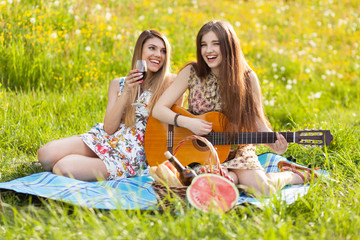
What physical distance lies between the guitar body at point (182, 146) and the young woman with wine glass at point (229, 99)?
0.26 feet

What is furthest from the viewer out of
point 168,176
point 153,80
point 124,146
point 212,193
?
point 153,80

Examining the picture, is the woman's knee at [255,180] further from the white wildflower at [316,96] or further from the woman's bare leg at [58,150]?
the white wildflower at [316,96]

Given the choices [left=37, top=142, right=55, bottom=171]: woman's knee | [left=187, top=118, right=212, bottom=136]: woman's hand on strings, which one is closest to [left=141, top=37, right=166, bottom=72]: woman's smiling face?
[left=187, top=118, right=212, bottom=136]: woman's hand on strings

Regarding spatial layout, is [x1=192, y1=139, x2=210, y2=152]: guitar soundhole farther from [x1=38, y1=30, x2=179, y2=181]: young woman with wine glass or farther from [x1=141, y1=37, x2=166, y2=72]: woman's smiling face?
[x1=141, y1=37, x2=166, y2=72]: woman's smiling face

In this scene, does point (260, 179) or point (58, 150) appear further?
point (58, 150)

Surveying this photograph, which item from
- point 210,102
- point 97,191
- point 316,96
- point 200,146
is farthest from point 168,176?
point 316,96

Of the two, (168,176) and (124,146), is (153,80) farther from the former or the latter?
(168,176)

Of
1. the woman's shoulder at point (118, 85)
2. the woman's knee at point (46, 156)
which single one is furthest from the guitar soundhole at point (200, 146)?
the woman's knee at point (46, 156)

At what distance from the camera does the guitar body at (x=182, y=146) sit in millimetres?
3707

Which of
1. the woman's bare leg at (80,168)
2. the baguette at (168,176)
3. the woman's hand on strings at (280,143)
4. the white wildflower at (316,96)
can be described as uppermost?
the white wildflower at (316,96)

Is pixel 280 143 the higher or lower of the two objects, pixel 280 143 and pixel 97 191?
the higher

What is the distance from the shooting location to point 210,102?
12.5ft

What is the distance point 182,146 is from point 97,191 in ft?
2.74

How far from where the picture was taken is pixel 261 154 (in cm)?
458
